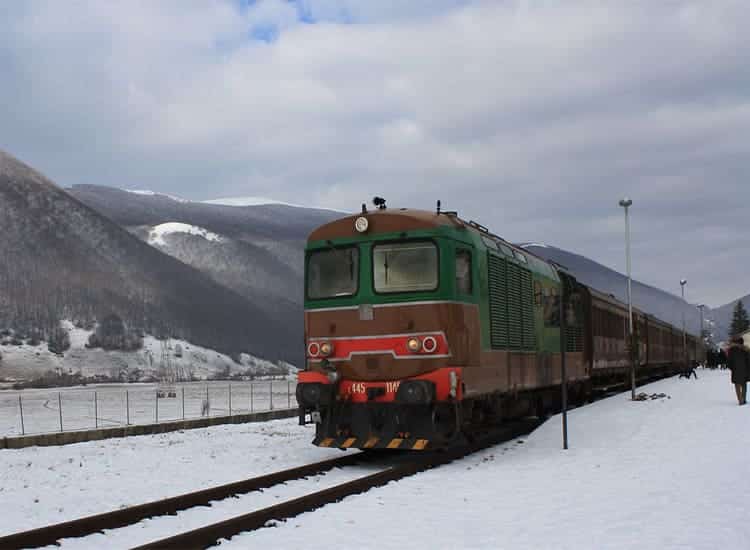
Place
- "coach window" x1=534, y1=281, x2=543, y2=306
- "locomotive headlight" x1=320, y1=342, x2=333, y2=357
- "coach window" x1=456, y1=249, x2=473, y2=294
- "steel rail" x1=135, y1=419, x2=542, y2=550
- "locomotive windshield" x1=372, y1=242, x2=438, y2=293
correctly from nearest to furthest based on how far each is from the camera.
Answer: "steel rail" x1=135, y1=419, x2=542, y2=550
"locomotive windshield" x1=372, y1=242, x2=438, y2=293
"coach window" x1=456, y1=249, x2=473, y2=294
"locomotive headlight" x1=320, y1=342, x2=333, y2=357
"coach window" x1=534, y1=281, x2=543, y2=306

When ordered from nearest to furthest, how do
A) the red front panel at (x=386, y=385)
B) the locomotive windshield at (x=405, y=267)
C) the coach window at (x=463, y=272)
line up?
the red front panel at (x=386, y=385) < the locomotive windshield at (x=405, y=267) < the coach window at (x=463, y=272)

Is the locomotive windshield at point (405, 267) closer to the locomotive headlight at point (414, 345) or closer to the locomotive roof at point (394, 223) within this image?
the locomotive roof at point (394, 223)

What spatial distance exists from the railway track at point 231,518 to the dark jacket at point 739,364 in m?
12.9

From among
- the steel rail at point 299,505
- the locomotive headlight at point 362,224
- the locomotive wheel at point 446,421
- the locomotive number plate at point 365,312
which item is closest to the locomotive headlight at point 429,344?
the locomotive wheel at point 446,421

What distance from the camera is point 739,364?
24594mm

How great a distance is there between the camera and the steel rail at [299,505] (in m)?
8.04

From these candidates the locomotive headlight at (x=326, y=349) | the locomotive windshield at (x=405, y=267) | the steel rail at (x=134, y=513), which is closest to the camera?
the steel rail at (x=134, y=513)

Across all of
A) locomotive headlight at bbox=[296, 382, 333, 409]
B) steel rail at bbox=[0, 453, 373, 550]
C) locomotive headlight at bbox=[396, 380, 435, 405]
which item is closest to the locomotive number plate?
locomotive headlight at bbox=[296, 382, 333, 409]

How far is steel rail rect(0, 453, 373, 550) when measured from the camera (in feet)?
27.6

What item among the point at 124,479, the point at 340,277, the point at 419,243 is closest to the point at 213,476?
the point at 124,479

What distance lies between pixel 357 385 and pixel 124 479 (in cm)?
411

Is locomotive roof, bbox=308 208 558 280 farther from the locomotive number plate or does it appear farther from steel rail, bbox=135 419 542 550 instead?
steel rail, bbox=135 419 542 550

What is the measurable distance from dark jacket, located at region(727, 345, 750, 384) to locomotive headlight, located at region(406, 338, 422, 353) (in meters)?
14.6

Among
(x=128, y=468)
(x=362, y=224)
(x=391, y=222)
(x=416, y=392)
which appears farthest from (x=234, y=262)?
(x=416, y=392)
